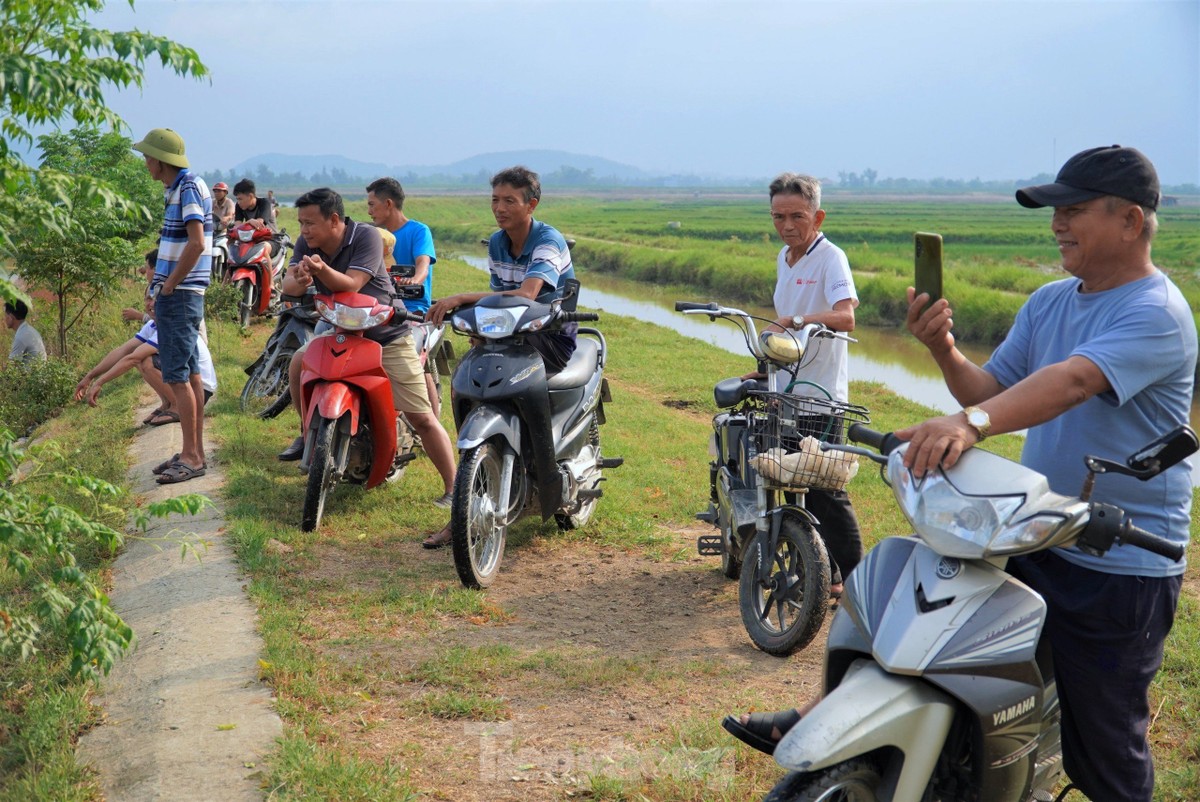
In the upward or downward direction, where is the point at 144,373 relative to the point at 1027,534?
downward

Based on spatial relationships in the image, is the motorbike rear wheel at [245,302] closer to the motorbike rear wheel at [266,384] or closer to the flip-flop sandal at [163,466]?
the motorbike rear wheel at [266,384]

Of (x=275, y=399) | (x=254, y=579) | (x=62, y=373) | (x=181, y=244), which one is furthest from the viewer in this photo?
(x=62, y=373)

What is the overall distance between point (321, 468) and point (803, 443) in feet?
8.00

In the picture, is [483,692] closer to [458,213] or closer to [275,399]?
[275,399]

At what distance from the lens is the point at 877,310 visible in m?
23.6

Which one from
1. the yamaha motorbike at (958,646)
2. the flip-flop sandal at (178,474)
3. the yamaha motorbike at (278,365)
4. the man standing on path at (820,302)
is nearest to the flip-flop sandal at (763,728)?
the yamaha motorbike at (958,646)

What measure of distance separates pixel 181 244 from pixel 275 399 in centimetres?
244

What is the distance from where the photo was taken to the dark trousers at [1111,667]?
2400 mm

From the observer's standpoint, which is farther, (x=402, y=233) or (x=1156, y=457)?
(x=402, y=233)

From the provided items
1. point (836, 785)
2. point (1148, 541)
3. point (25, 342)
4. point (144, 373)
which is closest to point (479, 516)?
point (836, 785)

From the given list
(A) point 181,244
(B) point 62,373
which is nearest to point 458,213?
(B) point 62,373

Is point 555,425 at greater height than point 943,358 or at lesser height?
lesser

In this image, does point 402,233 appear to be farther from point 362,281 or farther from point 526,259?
point 526,259

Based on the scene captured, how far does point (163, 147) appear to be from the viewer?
19.7 feet
